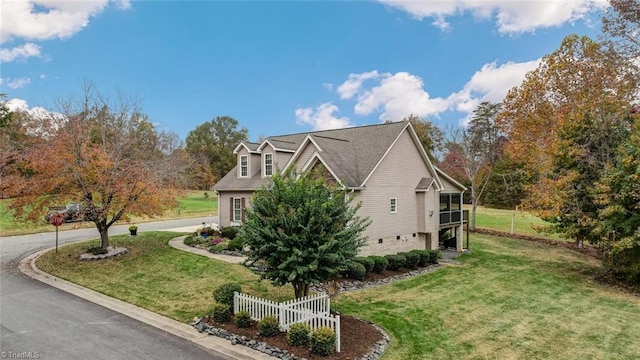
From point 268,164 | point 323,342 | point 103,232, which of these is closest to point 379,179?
point 268,164

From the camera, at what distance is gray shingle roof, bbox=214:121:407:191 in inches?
765

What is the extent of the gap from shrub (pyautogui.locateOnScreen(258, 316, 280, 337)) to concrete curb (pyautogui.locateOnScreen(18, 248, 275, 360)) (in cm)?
63

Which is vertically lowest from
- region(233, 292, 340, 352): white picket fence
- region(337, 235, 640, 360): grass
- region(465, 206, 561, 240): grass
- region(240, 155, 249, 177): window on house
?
region(337, 235, 640, 360): grass

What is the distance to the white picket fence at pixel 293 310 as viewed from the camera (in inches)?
384

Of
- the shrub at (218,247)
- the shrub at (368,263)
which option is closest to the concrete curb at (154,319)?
the shrub at (218,247)

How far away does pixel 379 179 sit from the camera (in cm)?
2023

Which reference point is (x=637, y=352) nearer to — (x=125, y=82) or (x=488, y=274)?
(x=488, y=274)

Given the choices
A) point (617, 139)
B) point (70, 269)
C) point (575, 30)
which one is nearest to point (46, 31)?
point (70, 269)

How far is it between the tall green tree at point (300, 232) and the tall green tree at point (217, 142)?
53.4 m

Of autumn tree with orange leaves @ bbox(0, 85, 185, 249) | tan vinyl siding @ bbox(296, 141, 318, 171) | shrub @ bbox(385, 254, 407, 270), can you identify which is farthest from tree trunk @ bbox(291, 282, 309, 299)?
autumn tree with orange leaves @ bbox(0, 85, 185, 249)

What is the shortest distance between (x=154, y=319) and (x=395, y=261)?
37.6 ft

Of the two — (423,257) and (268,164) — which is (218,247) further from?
(423,257)

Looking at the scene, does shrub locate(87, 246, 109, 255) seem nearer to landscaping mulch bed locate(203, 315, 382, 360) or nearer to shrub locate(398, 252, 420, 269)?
landscaping mulch bed locate(203, 315, 382, 360)

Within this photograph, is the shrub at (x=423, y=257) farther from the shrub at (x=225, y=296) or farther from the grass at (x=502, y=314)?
the shrub at (x=225, y=296)
